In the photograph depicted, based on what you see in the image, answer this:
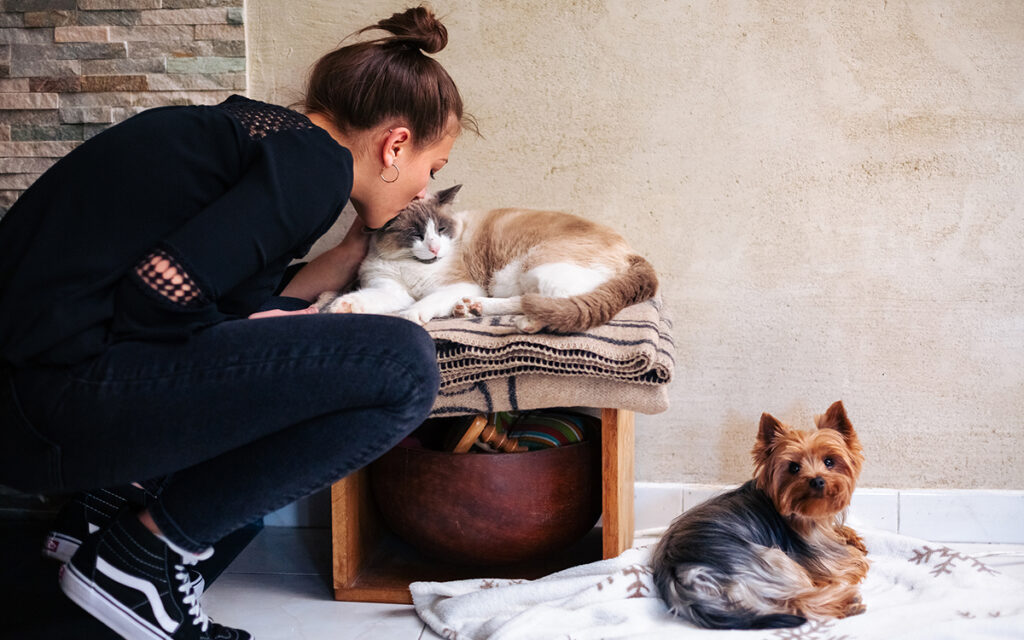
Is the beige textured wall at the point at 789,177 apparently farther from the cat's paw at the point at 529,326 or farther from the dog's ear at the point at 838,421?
the cat's paw at the point at 529,326

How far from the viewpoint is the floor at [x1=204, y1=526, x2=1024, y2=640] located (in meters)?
1.39

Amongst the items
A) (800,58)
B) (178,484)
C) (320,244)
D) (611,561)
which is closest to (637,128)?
(800,58)

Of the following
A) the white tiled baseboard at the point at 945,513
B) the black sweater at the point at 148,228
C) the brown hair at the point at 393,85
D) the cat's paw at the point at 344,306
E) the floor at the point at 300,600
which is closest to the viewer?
the black sweater at the point at 148,228

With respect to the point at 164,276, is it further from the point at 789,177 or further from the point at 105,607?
the point at 789,177

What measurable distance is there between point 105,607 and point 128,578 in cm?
5

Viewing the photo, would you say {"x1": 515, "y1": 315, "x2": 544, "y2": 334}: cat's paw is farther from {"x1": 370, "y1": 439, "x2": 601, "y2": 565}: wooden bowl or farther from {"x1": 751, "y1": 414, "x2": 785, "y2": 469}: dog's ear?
{"x1": 751, "y1": 414, "x2": 785, "y2": 469}: dog's ear

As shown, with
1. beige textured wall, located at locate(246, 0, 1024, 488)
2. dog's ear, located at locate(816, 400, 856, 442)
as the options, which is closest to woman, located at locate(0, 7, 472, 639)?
dog's ear, located at locate(816, 400, 856, 442)

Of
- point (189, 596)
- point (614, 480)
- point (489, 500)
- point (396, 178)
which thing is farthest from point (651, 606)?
point (396, 178)

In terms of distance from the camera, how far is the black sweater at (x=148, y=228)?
0.87m

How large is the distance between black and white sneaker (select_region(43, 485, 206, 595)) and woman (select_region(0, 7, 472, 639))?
58 cm

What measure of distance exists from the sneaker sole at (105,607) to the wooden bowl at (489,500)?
1.89ft

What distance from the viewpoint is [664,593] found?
1.38 meters

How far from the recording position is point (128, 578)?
1.01 metres

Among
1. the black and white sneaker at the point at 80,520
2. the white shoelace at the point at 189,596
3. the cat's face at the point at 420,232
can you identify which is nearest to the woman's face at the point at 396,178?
the cat's face at the point at 420,232
